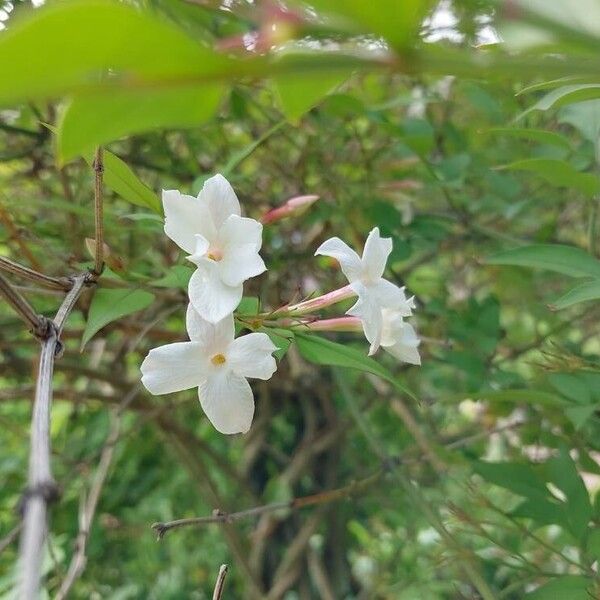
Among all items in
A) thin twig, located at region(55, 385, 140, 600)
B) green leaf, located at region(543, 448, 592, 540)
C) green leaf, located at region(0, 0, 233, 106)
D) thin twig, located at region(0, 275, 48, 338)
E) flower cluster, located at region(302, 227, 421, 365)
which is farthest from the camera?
thin twig, located at region(55, 385, 140, 600)

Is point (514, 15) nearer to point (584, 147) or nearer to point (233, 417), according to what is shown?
point (233, 417)

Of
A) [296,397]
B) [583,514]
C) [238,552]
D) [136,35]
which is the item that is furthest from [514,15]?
[296,397]

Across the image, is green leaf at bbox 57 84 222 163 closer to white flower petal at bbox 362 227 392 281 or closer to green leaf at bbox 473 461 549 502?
white flower petal at bbox 362 227 392 281

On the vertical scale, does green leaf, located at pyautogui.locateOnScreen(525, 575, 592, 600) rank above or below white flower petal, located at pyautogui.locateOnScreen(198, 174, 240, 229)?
below

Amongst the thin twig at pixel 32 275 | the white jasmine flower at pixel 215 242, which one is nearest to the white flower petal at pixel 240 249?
the white jasmine flower at pixel 215 242

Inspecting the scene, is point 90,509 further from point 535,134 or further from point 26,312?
point 535,134

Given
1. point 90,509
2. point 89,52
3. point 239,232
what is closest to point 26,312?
point 239,232

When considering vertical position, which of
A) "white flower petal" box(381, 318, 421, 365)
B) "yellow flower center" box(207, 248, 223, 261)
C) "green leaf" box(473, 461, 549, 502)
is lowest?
"green leaf" box(473, 461, 549, 502)

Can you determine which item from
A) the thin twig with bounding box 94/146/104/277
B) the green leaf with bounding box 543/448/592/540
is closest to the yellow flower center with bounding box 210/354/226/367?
the thin twig with bounding box 94/146/104/277
